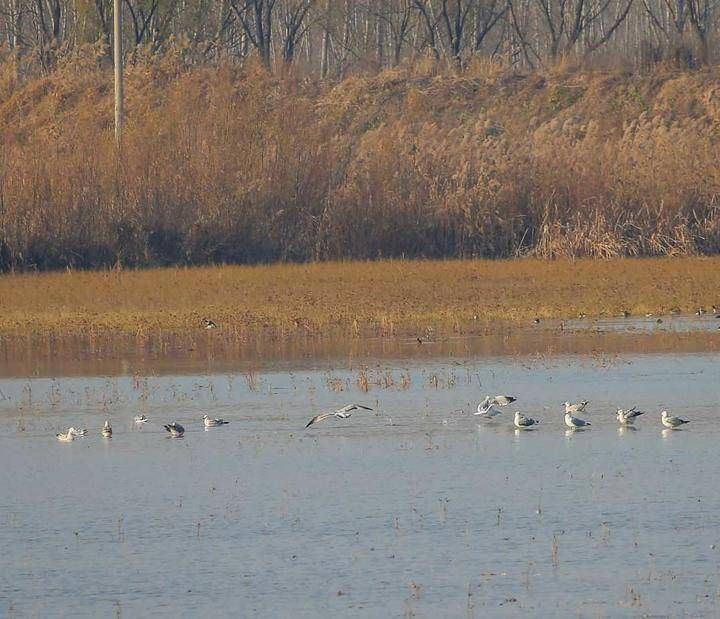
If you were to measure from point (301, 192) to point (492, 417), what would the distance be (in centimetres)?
1906

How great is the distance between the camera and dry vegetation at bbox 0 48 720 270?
96.0 feet

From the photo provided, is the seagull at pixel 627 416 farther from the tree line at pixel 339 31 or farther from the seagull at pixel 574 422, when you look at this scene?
the tree line at pixel 339 31

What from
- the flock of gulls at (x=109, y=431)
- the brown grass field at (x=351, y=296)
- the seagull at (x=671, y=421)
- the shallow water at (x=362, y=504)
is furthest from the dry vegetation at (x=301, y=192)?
the seagull at (x=671, y=421)

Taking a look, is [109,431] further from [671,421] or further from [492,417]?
[671,421]

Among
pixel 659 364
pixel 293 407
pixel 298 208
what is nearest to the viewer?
pixel 293 407

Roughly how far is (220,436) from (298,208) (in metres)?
19.4

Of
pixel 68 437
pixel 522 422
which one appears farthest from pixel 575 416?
pixel 68 437

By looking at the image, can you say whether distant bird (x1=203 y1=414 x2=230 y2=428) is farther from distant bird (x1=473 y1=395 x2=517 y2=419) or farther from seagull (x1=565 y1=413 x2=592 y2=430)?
seagull (x1=565 y1=413 x2=592 y2=430)

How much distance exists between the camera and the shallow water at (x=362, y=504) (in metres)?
7.25

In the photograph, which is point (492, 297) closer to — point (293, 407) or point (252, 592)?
point (293, 407)

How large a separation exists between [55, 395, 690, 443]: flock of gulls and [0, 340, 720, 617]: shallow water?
0.09m

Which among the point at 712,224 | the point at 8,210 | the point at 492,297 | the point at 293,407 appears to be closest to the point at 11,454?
the point at 293,407

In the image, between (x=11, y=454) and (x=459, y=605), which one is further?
(x=11, y=454)

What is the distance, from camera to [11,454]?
10.9 metres
